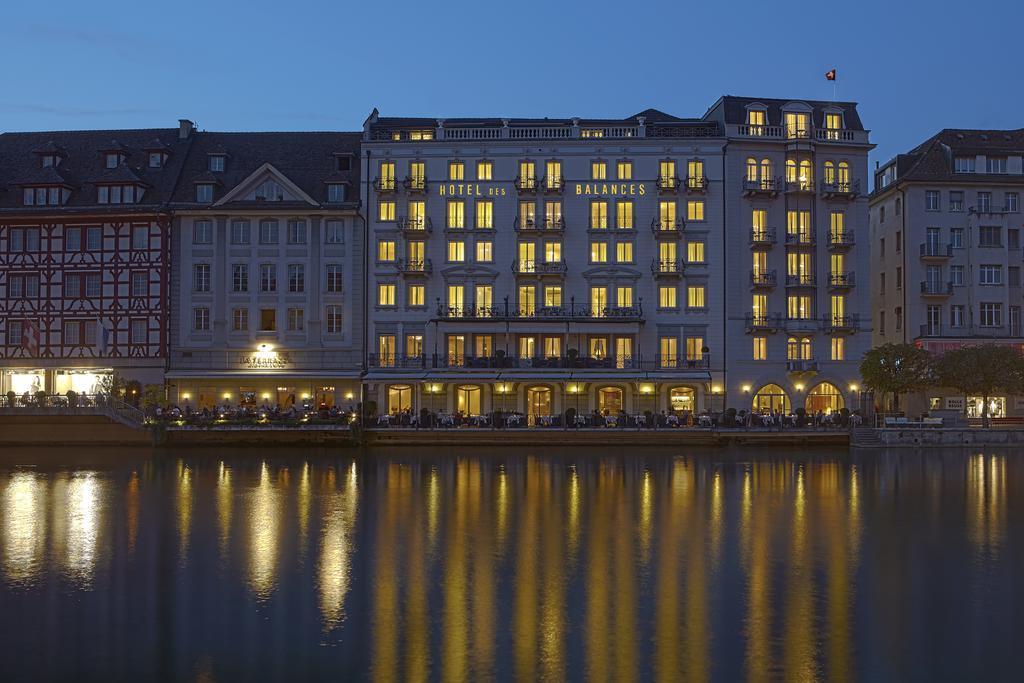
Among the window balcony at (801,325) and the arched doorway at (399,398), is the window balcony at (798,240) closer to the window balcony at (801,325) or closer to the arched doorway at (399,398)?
the window balcony at (801,325)

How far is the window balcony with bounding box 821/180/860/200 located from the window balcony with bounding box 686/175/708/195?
834 centimetres

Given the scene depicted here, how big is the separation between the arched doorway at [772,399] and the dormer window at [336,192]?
1260 inches

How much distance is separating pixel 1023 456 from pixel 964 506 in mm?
24686

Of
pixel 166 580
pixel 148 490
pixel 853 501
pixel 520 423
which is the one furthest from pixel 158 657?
pixel 520 423

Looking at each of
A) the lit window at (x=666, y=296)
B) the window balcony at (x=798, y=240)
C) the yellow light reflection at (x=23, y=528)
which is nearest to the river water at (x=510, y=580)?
the yellow light reflection at (x=23, y=528)

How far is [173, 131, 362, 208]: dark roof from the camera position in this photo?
2830 inches

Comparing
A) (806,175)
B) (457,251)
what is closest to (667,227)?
(806,175)

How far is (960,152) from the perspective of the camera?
242 feet

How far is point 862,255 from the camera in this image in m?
71.1

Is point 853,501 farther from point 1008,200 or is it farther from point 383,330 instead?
point 1008,200

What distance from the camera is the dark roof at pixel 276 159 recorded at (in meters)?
71.9

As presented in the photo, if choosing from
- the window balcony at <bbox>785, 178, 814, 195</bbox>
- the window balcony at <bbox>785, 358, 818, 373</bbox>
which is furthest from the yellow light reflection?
the window balcony at <bbox>785, 178, 814, 195</bbox>

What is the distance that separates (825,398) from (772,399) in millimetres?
3807

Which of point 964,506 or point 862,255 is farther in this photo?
point 862,255
